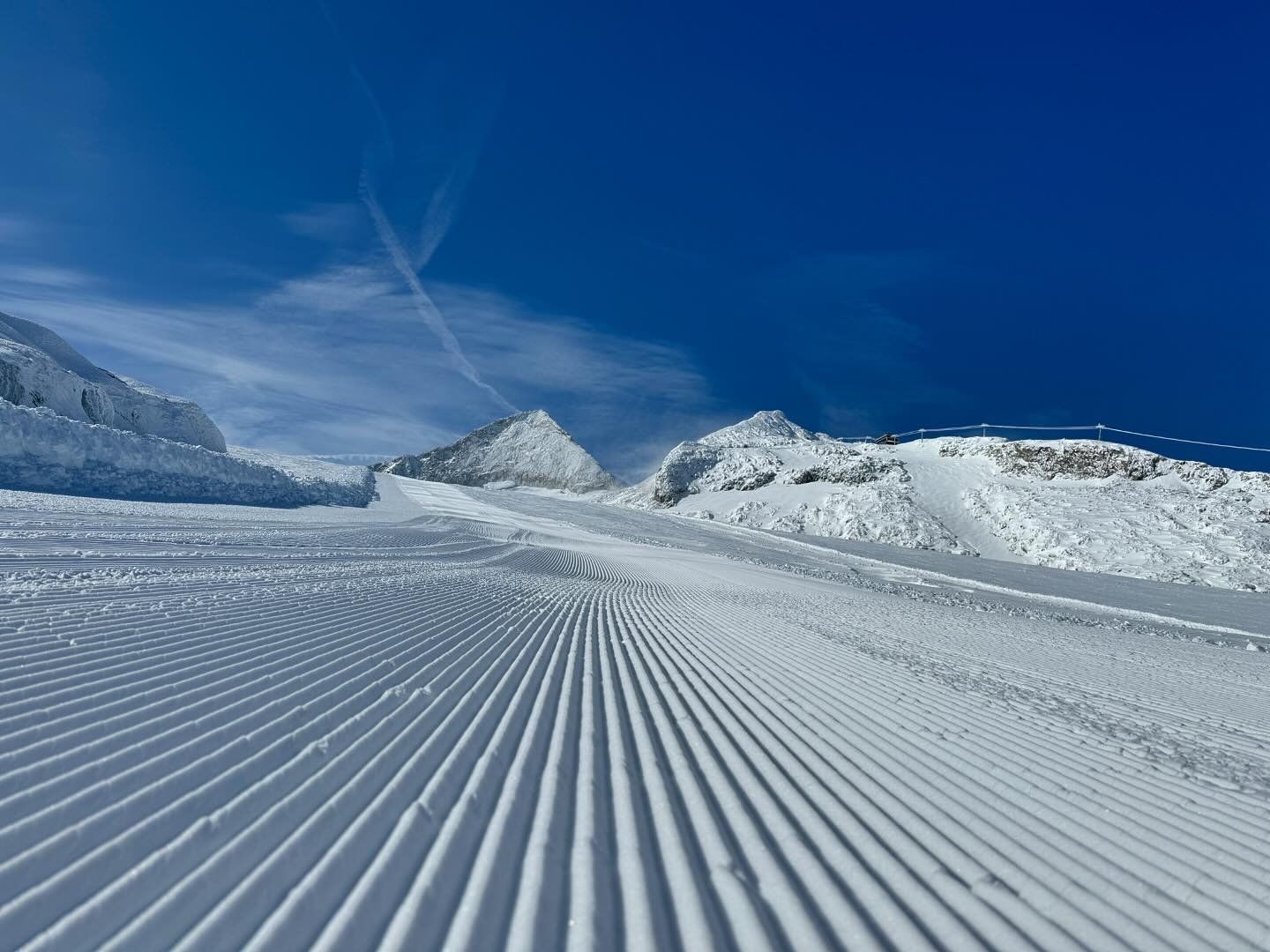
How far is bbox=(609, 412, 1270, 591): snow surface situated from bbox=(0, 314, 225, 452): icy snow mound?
35136 mm

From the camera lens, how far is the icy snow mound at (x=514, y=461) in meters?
102

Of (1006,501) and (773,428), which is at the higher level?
(773,428)

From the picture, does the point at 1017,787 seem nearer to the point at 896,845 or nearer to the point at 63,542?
the point at 896,845

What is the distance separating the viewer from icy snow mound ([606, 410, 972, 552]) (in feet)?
141

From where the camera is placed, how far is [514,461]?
111 meters

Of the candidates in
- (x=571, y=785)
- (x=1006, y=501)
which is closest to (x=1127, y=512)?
(x=1006, y=501)

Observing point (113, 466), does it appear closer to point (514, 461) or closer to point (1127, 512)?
point (1127, 512)

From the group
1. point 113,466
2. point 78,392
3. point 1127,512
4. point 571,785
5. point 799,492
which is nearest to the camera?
point 571,785

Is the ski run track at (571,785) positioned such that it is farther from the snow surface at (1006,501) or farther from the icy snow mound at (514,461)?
the icy snow mound at (514,461)

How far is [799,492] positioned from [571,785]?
49055 mm

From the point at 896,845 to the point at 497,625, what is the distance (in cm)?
622

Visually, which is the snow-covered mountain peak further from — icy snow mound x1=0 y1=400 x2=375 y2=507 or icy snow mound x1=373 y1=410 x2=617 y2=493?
icy snow mound x1=0 y1=400 x2=375 y2=507

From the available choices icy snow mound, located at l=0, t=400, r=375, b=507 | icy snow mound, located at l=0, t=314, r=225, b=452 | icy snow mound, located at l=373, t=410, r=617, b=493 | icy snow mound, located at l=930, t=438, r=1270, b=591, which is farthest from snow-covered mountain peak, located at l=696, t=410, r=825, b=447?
icy snow mound, located at l=0, t=400, r=375, b=507

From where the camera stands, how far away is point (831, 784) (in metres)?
3.79
